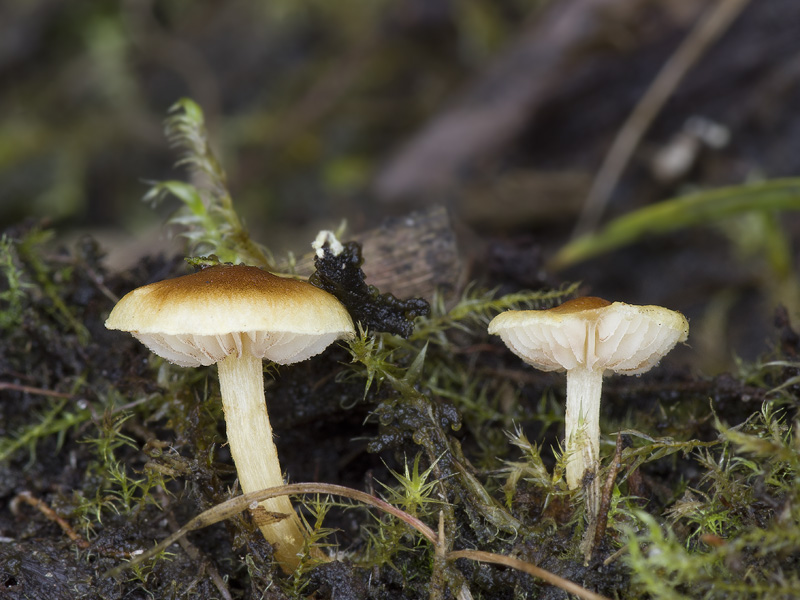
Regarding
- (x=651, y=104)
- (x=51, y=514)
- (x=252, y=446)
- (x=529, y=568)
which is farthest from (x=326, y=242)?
(x=651, y=104)

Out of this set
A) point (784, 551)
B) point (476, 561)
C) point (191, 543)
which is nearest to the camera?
point (784, 551)

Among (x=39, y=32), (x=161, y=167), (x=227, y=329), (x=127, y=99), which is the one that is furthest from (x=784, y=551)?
(x=39, y=32)

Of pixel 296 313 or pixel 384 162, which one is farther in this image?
pixel 384 162

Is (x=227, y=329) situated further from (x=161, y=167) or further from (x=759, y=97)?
(x=161, y=167)

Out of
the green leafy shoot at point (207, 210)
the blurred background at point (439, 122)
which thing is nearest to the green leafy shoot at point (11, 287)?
the green leafy shoot at point (207, 210)

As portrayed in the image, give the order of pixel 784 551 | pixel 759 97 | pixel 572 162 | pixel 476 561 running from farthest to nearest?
pixel 572 162, pixel 759 97, pixel 476 561, pixel 784 551

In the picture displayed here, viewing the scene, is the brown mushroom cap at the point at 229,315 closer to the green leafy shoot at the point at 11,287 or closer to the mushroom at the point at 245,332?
the mushroom at the point at 245,332

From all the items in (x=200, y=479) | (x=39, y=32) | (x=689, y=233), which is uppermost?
(x=39, y=32)

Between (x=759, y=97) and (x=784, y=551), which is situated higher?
(x=759, y=97)
